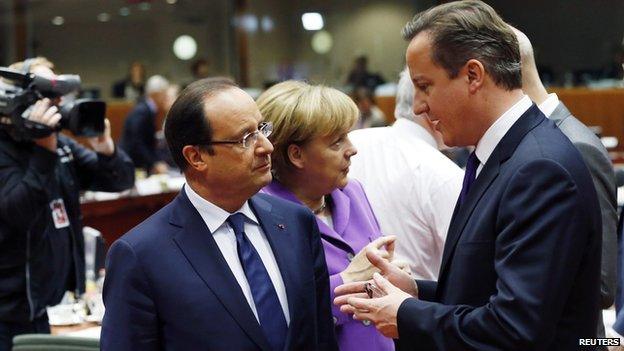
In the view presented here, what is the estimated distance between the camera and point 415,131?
335 cm

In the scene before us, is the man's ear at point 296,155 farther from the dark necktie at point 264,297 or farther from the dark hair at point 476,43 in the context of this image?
the dark hair at point 476,43

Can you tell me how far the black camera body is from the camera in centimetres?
380

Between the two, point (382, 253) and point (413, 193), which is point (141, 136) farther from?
point (382, 253)

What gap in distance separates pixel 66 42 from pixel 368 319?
551 inches

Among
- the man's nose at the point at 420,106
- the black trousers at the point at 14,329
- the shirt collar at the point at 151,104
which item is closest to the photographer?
the man's nose at the point at 420,106

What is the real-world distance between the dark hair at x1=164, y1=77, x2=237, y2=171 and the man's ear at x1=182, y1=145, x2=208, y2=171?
1 centimetres

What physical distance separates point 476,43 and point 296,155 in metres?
0.81

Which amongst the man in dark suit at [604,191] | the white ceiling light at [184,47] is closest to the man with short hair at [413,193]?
the man in dark suit at [604,191]

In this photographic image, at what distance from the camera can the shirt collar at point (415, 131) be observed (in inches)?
132

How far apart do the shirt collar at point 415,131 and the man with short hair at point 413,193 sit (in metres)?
0.05

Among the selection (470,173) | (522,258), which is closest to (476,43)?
(470,173)

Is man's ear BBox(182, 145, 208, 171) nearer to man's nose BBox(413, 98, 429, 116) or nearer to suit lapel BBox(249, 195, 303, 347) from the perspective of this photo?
suit lapel BBox(249, 195, 303, 347)

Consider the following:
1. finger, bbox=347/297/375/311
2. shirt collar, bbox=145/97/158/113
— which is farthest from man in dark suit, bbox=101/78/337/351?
shirt collar, bbox=145/97/158/113

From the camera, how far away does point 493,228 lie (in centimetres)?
194
